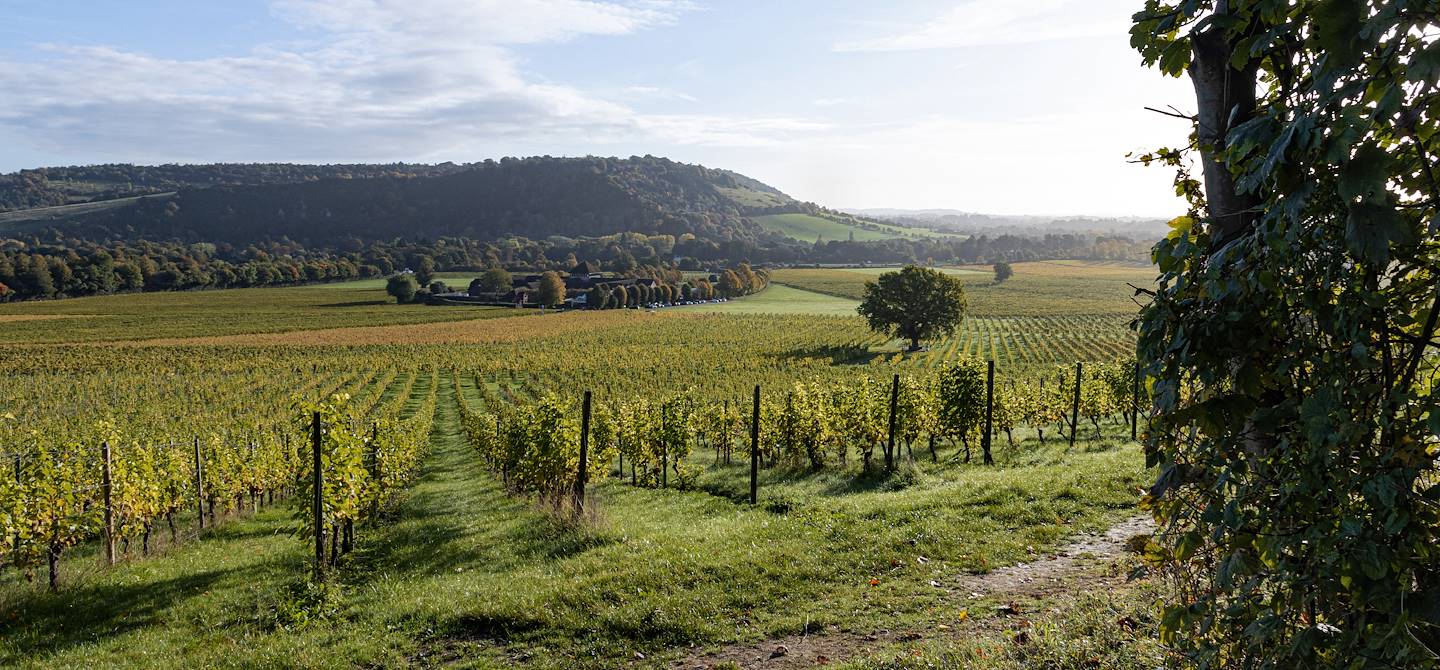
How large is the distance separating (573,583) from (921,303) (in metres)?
65.4

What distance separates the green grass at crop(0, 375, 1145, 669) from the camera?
8969 mm

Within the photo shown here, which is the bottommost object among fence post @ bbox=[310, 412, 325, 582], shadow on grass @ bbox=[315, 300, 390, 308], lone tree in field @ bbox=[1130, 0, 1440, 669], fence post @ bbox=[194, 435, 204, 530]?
shadow on grass @ bbox=[315, 300, 390, 308]

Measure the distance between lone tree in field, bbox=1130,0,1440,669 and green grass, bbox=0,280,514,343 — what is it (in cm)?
9894

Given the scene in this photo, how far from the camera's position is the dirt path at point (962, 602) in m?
7.68

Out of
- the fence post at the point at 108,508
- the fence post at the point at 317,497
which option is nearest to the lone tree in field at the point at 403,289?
the fence post at the point at 108,508

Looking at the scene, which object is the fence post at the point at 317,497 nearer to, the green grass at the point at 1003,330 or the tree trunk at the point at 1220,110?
the tree trunk at the point at 1220,110

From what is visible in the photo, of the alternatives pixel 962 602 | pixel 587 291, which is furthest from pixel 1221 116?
pixel 587 291

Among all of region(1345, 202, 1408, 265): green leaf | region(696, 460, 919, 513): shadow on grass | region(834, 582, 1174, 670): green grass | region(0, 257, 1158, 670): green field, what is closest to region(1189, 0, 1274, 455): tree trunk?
region(1345, 202, 1408, 265): green leaf

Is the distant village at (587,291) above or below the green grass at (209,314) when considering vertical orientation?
above

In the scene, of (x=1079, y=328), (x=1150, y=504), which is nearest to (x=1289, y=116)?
(x=1150, y=504)

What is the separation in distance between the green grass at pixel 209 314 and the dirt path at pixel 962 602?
309 feet

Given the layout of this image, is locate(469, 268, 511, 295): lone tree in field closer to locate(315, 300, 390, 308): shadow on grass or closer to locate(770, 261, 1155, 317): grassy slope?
locate(315, 300, 390, 308): shadow on grass

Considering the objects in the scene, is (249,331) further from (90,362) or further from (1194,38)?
(1194,38)

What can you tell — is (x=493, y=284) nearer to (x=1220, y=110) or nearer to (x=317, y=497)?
(x=317, y=497)
